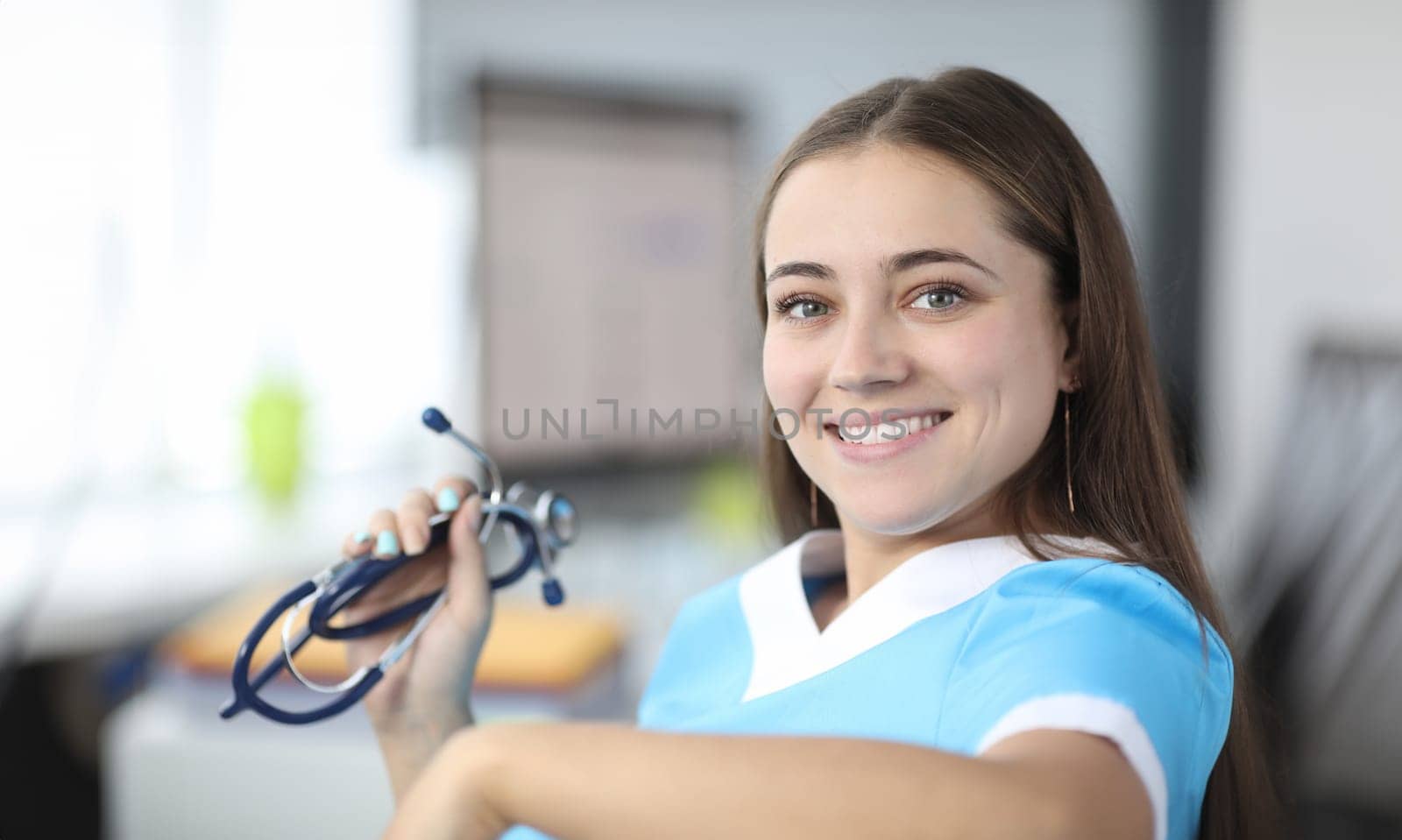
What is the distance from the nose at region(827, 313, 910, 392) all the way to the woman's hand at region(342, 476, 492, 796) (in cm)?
29

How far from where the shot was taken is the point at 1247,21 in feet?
7.07

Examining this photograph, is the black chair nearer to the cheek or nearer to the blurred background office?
the blurred background office

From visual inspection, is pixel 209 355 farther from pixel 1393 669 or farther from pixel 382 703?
pixel 1393 669

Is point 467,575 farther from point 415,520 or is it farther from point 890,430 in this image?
point 890,430

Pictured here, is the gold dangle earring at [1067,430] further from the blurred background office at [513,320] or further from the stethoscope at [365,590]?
the blurred background office at [513,320]

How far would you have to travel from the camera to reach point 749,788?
0.41 m

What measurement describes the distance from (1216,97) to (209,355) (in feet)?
6.12

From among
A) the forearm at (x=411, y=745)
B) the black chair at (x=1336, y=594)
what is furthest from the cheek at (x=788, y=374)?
the black chair at (x=1336, y=594)

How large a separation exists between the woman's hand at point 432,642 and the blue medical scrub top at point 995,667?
0.50 feet

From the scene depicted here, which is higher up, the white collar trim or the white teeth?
the white teeth

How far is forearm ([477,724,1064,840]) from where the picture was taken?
39 cm

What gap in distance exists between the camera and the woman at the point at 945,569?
414 millimetres

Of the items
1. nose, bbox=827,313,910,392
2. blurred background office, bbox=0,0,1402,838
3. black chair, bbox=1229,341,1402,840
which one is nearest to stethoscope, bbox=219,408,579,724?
nose, bbox=827,313,910,392

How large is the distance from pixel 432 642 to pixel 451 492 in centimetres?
11
